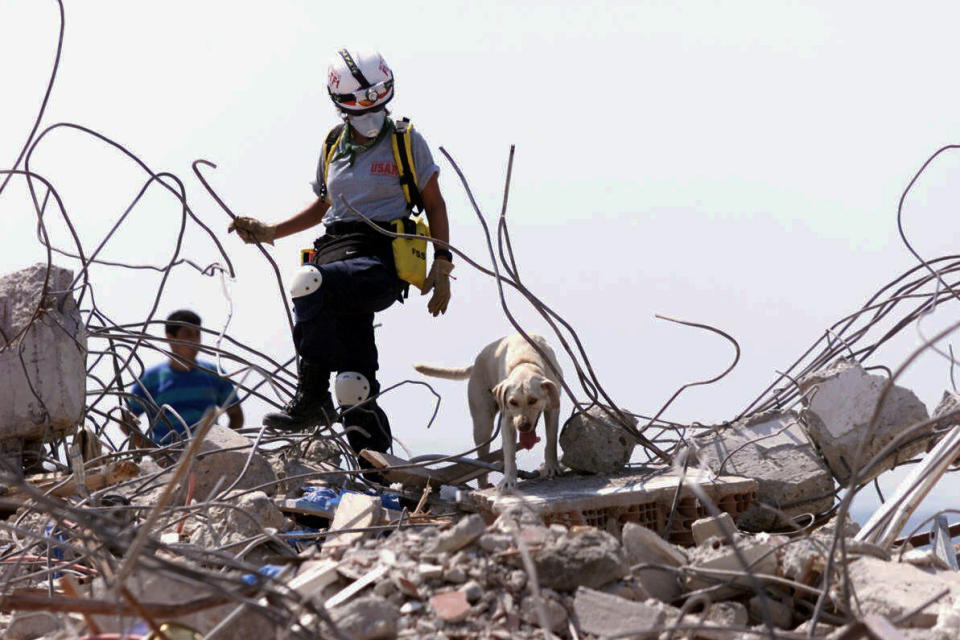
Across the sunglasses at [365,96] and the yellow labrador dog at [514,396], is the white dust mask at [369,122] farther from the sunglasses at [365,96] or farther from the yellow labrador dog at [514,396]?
the yellow labrador dog at [514,396]

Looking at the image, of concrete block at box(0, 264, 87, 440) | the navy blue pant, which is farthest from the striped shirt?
the navy blue pant

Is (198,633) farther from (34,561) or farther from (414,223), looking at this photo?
(414,223)

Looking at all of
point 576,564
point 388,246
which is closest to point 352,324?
point 388,246

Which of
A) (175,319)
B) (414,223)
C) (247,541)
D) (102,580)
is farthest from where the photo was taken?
(175,319)

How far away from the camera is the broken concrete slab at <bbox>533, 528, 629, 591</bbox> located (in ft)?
12.6

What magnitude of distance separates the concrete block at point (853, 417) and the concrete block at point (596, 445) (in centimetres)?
103

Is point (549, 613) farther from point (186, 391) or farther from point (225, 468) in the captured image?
point (186, 391)

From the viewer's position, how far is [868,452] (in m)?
6.60

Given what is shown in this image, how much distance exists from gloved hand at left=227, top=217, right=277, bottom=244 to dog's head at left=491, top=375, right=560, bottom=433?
210 centimetres

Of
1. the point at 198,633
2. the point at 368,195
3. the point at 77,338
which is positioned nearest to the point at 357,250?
the point at 368,195

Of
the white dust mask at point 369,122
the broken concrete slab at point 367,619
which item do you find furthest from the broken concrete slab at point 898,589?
the white dust mask at point 369,122

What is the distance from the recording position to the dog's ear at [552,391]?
241 inches

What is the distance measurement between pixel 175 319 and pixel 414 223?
2.28m

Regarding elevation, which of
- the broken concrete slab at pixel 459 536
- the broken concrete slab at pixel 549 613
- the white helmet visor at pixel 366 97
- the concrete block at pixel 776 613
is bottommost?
the concrete block at pixel 776 613
